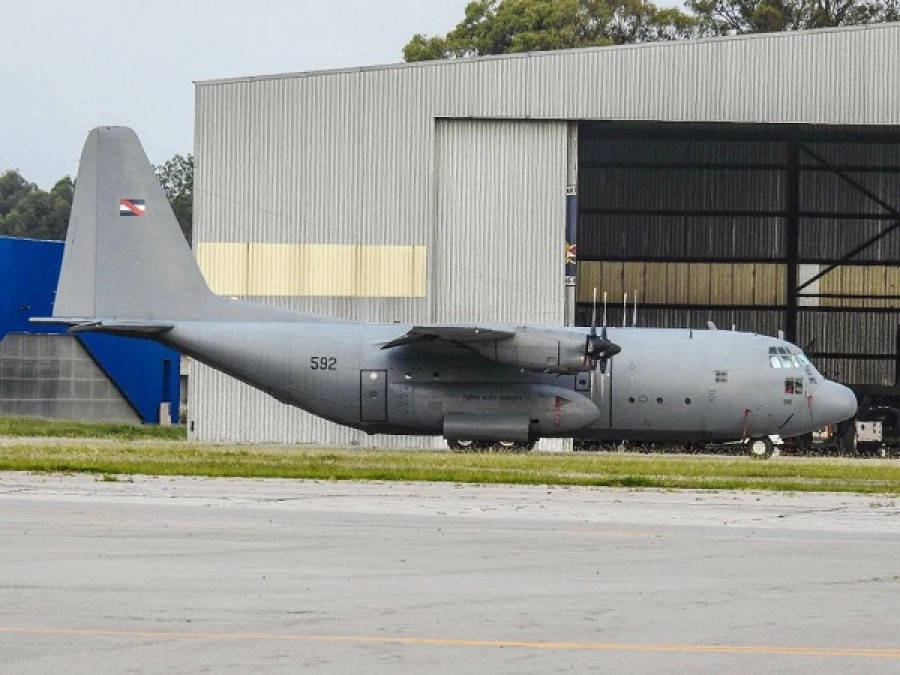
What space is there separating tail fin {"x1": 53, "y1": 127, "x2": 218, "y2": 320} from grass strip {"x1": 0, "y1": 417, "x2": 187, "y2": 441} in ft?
26.4

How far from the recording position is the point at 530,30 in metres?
98.3

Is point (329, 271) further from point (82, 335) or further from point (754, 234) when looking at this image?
point (754, 234)

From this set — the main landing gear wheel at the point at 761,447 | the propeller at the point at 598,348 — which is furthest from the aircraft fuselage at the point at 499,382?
the main landing gear wheel at the point at 761,447

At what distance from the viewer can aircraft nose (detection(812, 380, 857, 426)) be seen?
40.0 m

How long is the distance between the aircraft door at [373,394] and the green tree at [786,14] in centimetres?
6660

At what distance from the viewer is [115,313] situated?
3850cm

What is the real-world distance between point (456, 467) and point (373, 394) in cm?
776

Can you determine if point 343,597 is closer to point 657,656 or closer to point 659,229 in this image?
point 657,656

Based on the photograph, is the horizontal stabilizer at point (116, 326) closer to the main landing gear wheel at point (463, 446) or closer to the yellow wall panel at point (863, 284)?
the main landing gear wheel at point (463, 446)

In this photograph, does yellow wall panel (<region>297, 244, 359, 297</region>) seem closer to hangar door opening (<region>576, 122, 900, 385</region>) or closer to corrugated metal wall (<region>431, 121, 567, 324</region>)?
corrugated metal wall (<region>431, 121, 567, 324</region>)

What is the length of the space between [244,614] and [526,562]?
4.26 meters

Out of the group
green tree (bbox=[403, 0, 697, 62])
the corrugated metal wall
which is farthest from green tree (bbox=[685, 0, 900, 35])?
the corrugated metal wall

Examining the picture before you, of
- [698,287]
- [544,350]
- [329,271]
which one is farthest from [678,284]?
[544,350]

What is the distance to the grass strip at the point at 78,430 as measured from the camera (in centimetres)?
4747
